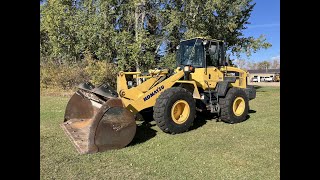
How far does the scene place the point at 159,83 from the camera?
739 cm

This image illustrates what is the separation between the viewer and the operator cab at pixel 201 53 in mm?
8445

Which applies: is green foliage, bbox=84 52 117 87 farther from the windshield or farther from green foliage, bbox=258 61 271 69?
green foliage, bbox=258 61 271 69

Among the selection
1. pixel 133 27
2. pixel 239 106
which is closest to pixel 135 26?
pixel 133 27

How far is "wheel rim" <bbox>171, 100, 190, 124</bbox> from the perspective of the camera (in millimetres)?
6932

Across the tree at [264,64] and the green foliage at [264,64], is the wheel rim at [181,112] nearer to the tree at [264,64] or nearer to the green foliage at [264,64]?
the tree at [264,64]

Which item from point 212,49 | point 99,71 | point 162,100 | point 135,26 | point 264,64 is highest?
point 264,64

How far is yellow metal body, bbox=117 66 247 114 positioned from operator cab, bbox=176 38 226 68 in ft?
0.64

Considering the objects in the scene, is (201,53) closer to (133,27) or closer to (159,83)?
(159,83)

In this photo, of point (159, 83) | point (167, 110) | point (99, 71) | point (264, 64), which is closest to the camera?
point (167, 110)

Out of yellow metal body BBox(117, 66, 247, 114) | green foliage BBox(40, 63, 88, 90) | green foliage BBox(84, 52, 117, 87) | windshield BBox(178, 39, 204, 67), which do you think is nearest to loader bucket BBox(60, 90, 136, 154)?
yellow metal body BBox(117, 66, 247, 114)

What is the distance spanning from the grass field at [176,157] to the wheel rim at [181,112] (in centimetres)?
35

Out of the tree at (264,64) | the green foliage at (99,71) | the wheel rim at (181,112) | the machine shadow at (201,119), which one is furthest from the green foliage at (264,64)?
the wheel rim at (181,112)

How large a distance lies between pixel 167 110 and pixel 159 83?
101 cm
